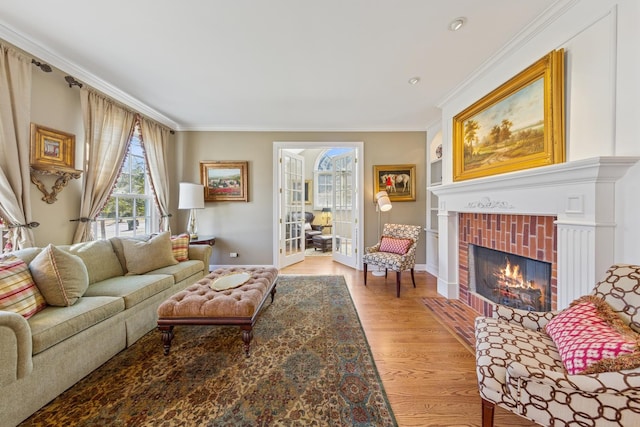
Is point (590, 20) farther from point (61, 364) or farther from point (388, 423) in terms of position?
point (61, 364)

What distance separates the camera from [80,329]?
1551mm

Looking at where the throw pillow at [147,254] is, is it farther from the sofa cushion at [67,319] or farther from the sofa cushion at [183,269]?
the sofa cushion at [67,319]

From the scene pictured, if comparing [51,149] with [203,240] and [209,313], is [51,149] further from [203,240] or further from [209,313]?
[209,313]

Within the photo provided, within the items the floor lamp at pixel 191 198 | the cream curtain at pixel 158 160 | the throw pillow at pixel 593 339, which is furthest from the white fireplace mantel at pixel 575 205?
the cream curtain at pixel 158 160

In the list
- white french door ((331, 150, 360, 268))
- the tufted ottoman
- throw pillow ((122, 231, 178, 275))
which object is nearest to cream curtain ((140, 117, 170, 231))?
throw pillow ((122, 231, 178, 275))

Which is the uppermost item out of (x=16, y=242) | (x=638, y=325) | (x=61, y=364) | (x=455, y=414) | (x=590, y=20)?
(x=590, y=20)

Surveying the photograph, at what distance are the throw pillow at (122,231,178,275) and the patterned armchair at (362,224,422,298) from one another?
259 cm

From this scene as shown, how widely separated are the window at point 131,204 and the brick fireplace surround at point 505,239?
4439 millimetres

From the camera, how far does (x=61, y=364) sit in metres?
1.44

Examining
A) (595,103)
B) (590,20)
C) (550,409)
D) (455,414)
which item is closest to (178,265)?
(455,414)

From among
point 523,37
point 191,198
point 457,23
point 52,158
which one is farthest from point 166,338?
point 523,37

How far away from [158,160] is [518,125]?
4.52 m

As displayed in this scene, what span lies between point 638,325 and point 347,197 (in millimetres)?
3762

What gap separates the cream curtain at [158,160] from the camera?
347 centimetres
